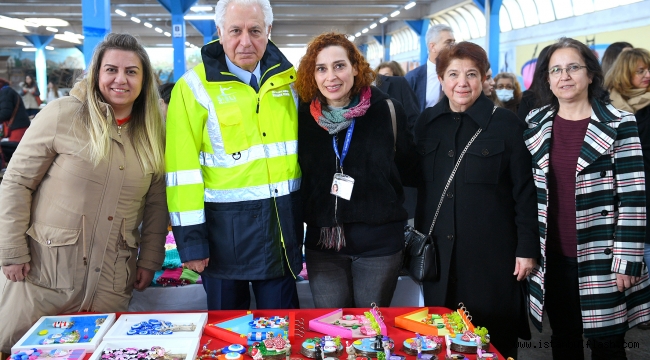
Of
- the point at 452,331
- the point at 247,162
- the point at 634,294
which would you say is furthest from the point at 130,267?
the point at 634,294

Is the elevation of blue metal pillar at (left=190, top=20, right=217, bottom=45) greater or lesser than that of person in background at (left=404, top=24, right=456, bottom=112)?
greater

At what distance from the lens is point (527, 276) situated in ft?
8.05

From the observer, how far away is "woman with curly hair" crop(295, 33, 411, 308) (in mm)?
2275

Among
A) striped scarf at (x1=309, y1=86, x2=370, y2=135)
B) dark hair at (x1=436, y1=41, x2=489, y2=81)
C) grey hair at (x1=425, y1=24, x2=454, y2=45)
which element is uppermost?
grey hair at (x1=425, y1=24, x2=454, y2=45)

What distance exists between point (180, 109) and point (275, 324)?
2.94 feet

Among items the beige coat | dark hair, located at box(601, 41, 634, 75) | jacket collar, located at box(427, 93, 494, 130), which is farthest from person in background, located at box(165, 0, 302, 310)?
dark hair, located at box(601, 41, 634, 75)

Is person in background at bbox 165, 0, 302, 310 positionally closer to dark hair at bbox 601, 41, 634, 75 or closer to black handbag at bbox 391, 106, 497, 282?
black handbag at bbox 391, 106, 497, 282

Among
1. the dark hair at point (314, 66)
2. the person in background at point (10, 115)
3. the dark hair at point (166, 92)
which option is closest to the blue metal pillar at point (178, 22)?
the person in background at point (10, 115)

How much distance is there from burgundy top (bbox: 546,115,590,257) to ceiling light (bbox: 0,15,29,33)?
73.1 ft

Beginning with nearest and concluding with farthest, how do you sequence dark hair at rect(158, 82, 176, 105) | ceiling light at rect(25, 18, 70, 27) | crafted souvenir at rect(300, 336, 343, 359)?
crafted souvenir at rect(300, 336, 343, 359)
dark hair at rect(158, 82, 176, 105)
ceiling light at rect(25, 18, 70, 27)

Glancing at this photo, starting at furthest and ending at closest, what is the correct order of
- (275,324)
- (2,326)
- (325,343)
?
(2,326) → (275,324) → (325,343)

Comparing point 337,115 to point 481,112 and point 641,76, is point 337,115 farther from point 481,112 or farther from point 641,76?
point 641,76

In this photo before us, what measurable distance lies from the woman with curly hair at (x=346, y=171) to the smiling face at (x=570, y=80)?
2.27ft

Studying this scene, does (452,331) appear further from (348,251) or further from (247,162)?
(247,162)
